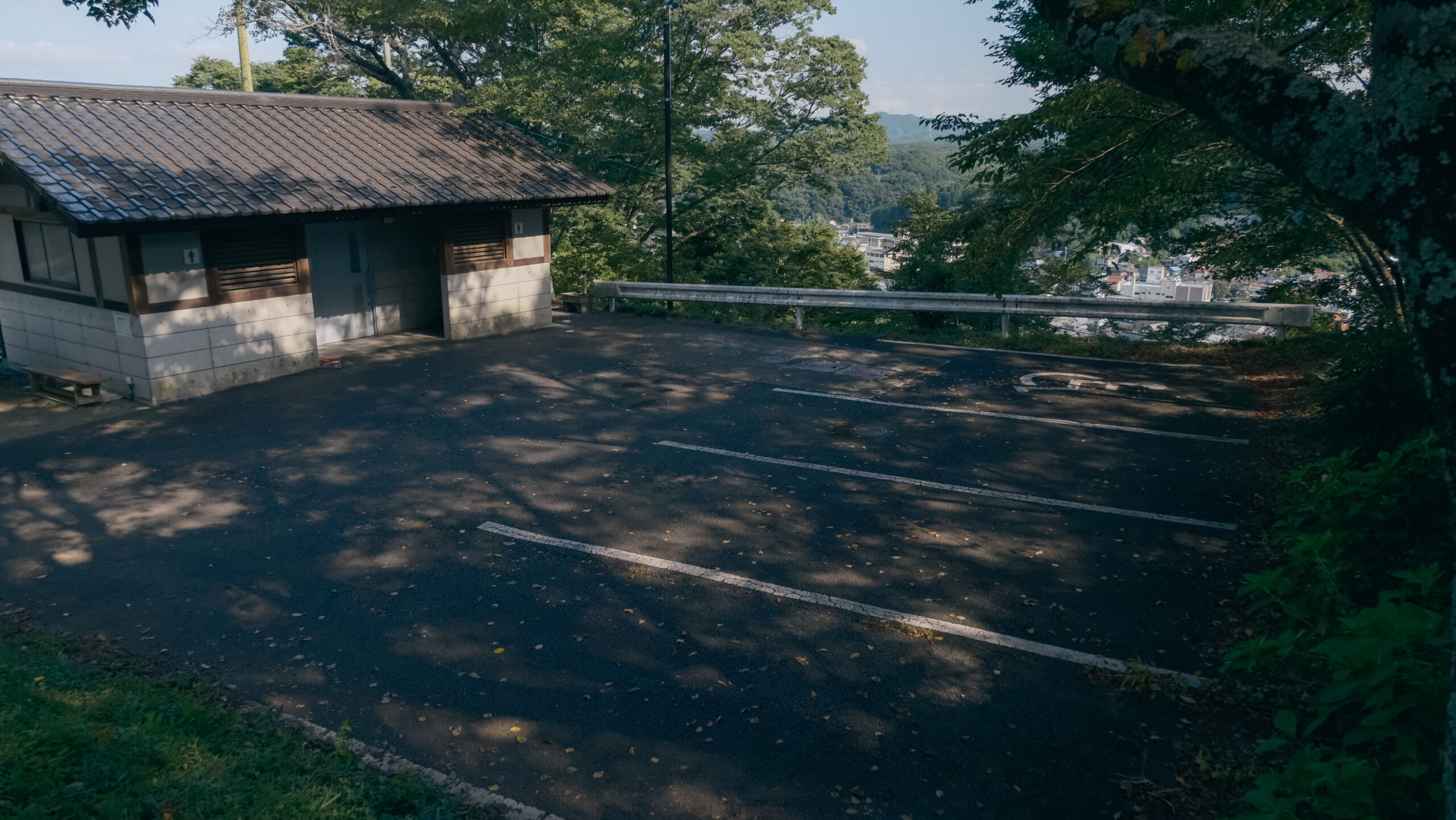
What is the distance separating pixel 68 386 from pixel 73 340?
32.9 inches

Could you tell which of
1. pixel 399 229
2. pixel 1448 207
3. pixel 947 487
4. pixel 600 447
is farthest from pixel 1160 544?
pixel 399 229

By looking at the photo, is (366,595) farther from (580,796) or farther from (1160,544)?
(1160,544)

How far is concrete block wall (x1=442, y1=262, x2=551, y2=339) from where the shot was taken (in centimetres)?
1698

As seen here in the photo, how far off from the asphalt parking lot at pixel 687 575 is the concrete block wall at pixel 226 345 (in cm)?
81

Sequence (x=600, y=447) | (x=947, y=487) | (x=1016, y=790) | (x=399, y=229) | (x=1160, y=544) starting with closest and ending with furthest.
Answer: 1. (x=1016, y=790)
2. (x=1160, y=544)
3. (x=947, y=487)
4. (x=600, y=447)
5. (x=399, y=229)

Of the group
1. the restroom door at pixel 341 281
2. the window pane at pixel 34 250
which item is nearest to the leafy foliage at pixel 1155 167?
the restroom door at pixel 341 281

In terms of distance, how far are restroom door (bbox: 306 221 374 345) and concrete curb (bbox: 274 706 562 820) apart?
1212 centimetres

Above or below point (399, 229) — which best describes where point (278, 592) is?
below

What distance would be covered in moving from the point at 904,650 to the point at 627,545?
2712 mm

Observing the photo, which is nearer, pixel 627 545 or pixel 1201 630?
pixel 1201 630

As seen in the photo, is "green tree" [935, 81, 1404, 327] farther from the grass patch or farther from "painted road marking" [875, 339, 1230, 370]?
the grass patch

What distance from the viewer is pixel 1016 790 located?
456cm

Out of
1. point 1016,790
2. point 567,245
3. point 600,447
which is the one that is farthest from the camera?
point 567,245

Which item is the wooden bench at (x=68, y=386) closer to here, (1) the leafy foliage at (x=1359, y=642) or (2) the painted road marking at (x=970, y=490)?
(2) the painted road marking at (x=970, y=490)
